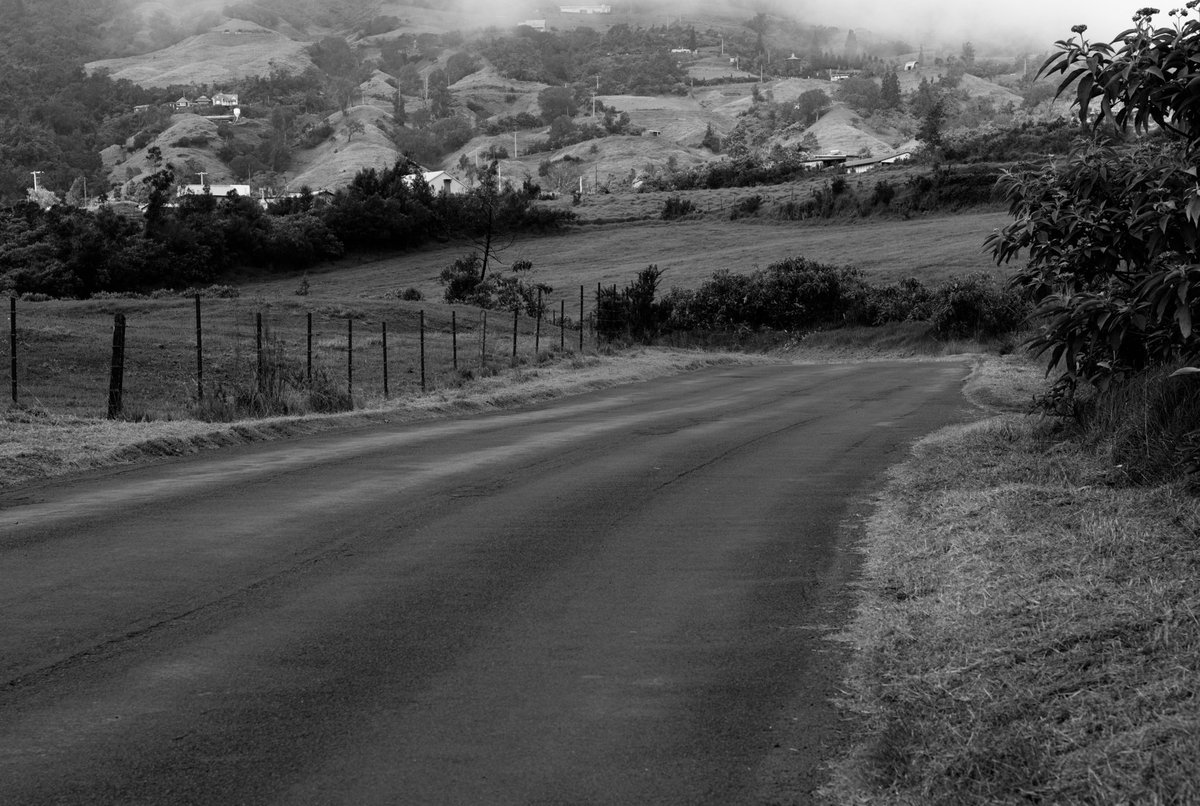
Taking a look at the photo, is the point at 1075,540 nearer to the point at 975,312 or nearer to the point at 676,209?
the point at 975,312

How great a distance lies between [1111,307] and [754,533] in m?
3.83

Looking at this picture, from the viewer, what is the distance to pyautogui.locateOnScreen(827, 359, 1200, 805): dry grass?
471 centimetres

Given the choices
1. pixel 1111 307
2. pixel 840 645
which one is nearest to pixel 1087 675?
pixel 840 645

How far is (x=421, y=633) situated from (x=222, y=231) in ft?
260

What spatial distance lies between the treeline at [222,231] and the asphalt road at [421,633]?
5507 cm

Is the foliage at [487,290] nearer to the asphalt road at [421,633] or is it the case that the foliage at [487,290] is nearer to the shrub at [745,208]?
the shrub at [745,208]

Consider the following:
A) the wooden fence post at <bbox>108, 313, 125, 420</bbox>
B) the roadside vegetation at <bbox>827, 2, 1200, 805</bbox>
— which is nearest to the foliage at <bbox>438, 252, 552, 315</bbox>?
the wooden fence post at <bbox>108, 313, 125, 420</bbox>

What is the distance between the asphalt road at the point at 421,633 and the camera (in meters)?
5.21

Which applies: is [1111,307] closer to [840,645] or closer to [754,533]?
[754,533]

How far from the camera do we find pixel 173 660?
6.64m

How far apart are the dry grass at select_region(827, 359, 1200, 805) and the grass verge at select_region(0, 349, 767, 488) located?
28.5 feet

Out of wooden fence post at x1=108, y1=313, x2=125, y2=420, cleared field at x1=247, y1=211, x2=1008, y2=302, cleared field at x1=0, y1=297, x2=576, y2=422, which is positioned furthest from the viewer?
cleared field at x1=247, y1=211, x2=1008, y2=302

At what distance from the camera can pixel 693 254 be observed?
281 feet

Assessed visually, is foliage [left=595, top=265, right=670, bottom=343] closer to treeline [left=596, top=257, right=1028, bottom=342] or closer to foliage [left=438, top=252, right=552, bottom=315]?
treeline [left=596, top=257, right=1028, bottom=342]
